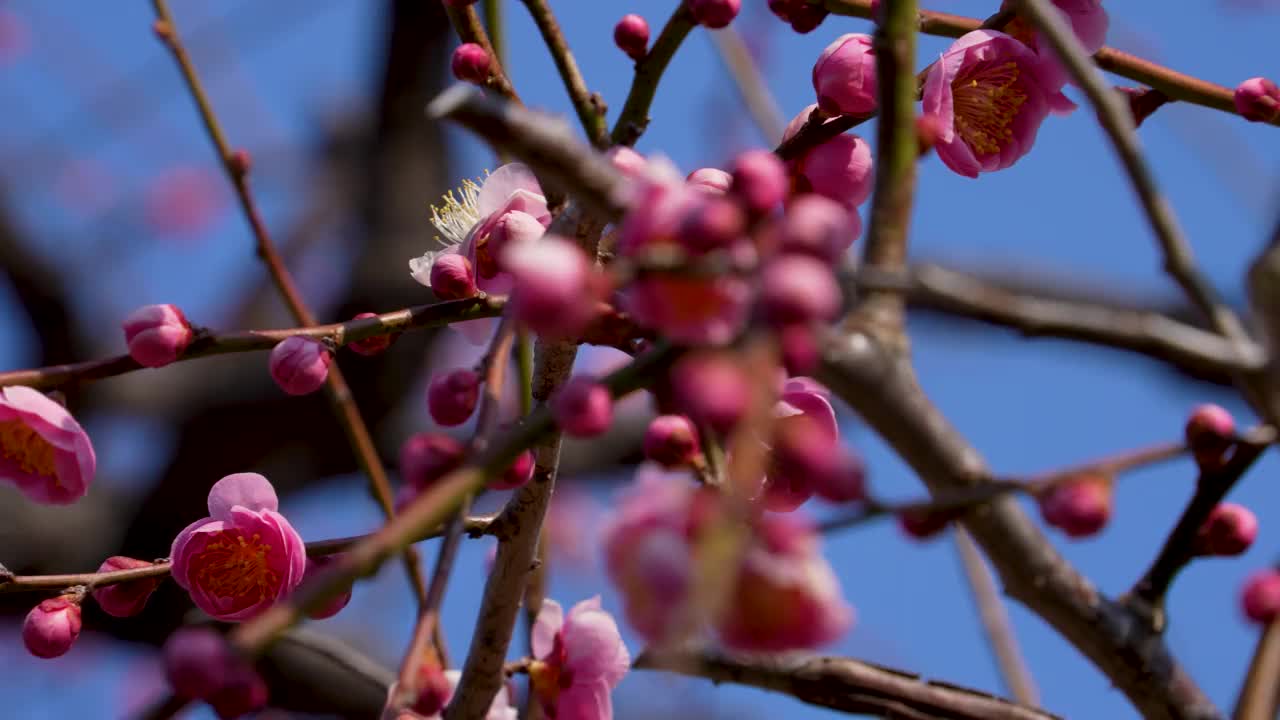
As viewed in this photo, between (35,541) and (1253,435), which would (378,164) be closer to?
(35,541)

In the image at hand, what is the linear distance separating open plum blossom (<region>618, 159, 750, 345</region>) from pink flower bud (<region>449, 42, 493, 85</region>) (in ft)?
1.32

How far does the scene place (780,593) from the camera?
0.42 metres

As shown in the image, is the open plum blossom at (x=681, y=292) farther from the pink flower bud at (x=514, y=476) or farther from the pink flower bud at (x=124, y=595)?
the pink flower bud at (x=124, y=595)

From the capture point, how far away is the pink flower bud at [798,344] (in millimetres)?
409

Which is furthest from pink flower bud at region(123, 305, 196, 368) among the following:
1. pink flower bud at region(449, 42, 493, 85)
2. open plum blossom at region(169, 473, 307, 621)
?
pink flower bud at region(449, 42, 493, 85)

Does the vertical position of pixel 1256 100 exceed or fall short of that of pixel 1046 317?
it exceeds it

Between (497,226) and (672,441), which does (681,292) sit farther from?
(497,226)

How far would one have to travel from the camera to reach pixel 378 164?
8.84 ft

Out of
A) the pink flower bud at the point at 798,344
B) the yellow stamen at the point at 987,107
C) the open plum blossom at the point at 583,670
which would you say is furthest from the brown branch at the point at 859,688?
the yellow stamen at the point at 987,107

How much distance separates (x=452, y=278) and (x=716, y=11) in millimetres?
244

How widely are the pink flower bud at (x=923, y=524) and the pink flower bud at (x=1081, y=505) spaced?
39mm

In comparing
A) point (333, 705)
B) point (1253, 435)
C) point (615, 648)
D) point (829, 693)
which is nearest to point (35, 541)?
point (333, 705)

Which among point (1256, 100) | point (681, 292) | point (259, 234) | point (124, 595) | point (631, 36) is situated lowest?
point (681, 292)

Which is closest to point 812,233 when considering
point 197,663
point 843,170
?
point 197,663
